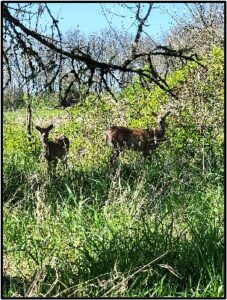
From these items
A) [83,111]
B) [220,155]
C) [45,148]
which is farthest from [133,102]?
[220,155]

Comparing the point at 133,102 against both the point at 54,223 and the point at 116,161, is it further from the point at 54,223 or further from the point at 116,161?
the point at 54,223

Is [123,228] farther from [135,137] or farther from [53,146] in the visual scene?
[53,146]

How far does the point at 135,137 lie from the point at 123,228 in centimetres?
561

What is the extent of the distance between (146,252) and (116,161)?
→ 14.3ft

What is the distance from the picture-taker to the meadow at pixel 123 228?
3.63m

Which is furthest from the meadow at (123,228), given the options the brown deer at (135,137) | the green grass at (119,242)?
the brown deer at (135,137)

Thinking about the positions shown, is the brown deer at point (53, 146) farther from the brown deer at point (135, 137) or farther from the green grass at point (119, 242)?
the green grass at point (119, 242)

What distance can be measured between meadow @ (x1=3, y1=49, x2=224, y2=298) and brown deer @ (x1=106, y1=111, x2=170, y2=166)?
51 centimetres

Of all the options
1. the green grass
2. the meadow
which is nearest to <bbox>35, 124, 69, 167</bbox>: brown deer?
the meadow

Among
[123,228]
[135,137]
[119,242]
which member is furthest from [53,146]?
[119,242]

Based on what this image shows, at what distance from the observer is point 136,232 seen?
425cm

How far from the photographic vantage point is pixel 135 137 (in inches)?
396

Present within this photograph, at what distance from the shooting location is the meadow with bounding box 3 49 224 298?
3627mm

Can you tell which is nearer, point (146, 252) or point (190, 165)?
point (146, 252)
